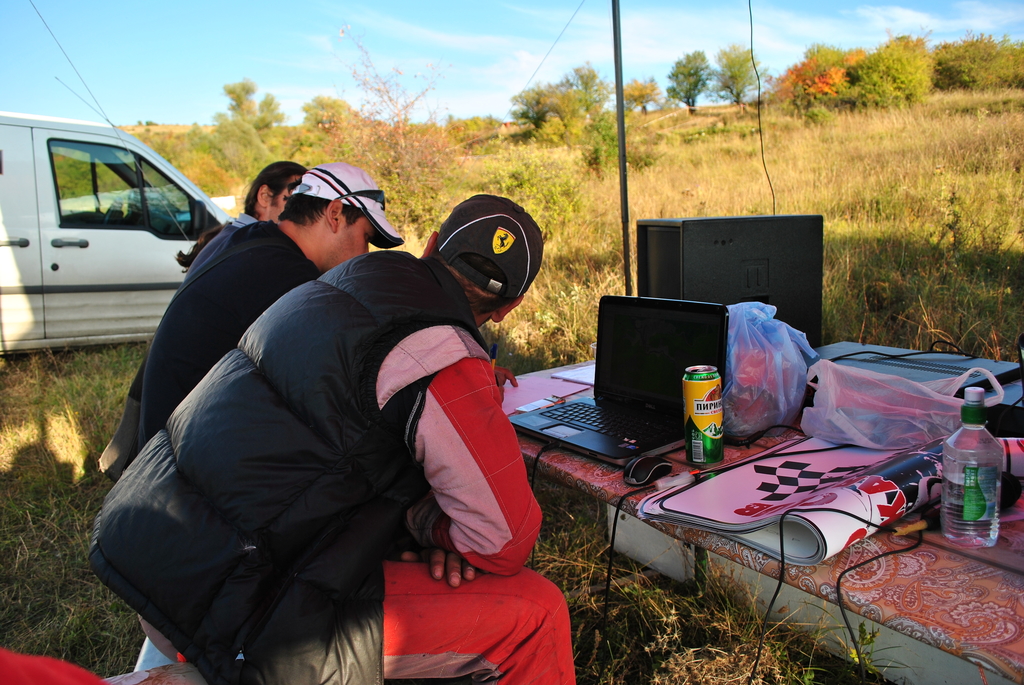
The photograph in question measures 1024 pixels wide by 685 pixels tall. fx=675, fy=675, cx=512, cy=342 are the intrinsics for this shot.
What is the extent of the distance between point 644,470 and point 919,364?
3.45ft

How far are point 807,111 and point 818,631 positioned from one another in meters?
9.09

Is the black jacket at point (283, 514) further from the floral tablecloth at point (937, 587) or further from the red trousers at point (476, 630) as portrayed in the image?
the floral tablecloth at point (937, 587)

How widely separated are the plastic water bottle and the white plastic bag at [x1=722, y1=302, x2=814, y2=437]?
0.61 m

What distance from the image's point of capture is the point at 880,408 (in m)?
1.59

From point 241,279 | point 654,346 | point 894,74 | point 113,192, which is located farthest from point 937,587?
point 894,74

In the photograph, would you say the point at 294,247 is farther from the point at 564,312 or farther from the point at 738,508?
the point at 564,312

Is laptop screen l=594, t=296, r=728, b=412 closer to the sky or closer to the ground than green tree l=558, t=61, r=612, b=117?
closer to the ground

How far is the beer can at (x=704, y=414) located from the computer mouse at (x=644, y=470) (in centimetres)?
9

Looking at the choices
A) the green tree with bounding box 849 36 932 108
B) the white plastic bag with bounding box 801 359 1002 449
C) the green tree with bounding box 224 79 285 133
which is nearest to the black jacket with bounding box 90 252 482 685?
the white plastic bag with bounding box 801 359 1002 449

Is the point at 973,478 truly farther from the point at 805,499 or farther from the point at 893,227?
the point at 893,227

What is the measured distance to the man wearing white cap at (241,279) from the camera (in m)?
2.02

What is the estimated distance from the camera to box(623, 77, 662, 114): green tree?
49.2ft

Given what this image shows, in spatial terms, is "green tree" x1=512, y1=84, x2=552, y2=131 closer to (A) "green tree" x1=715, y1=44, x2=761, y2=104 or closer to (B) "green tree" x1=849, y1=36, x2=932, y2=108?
(A) "green tree" x1=715, y1=44, x2=761, y2=104

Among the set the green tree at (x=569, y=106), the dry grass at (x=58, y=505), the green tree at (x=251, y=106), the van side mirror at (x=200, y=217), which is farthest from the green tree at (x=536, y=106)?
the green tree at (x=251, y=106)
